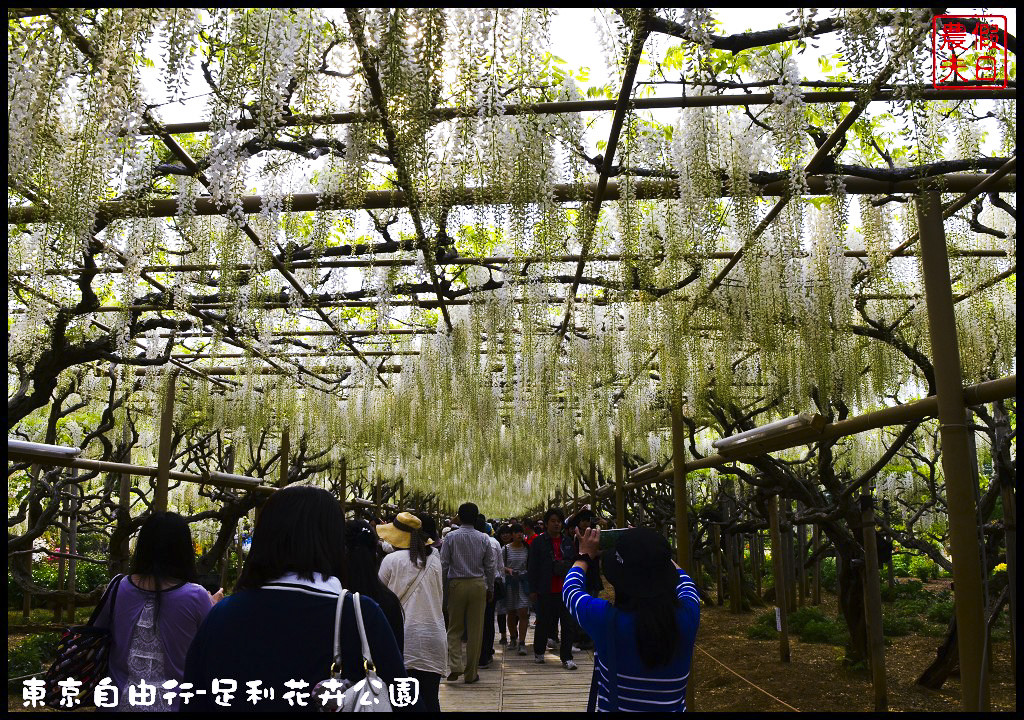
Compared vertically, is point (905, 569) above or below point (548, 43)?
below

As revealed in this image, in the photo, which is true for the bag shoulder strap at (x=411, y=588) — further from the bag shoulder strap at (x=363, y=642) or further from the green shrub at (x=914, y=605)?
the green shrub at (x=914, y=605)

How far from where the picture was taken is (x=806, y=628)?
30.3 feet

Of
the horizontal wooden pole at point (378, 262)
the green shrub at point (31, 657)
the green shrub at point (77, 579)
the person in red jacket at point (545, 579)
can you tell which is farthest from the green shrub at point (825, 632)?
the green shrub at point (77, 579)

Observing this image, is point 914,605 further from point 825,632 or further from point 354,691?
point 354,691

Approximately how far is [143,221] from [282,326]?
11.5ft

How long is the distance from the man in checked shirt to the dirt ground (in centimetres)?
186

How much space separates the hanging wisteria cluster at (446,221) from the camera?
3115mm

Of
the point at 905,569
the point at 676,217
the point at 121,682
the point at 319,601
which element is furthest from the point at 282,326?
the point at 905,569

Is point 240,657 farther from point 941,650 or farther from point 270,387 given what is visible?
point 270,387

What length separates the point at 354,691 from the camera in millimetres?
1779

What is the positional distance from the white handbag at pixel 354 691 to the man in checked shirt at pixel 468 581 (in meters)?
4.56

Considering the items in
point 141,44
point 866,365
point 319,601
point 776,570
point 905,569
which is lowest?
point 905,569

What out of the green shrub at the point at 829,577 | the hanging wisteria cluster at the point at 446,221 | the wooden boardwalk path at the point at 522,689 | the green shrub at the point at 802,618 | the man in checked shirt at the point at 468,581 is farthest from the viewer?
the green shrub at the point at 829,577

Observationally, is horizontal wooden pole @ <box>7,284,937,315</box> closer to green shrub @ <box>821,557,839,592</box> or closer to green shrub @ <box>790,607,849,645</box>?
green shrub @ <box>790,607,849,645</box>
